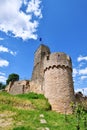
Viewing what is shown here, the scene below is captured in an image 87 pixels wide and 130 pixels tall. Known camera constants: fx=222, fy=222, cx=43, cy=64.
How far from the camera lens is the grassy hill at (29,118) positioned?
18050 mm

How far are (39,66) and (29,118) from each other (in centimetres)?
1639

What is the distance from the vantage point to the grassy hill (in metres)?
18.0

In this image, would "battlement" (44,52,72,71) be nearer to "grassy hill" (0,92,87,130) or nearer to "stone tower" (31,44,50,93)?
"stone tower" (31,44,50,93)

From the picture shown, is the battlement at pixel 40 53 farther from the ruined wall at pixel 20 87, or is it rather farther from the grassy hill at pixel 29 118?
the grassy hill at pixel 29 118

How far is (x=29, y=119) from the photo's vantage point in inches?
795

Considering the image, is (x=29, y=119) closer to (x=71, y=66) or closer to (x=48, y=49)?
(x=71, y=66)

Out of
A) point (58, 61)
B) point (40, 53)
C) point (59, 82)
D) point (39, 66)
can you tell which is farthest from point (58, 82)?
point (40, 53)

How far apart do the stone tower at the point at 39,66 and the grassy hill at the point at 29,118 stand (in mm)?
6087

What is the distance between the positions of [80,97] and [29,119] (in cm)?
1728

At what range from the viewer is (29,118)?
20531 millimetres

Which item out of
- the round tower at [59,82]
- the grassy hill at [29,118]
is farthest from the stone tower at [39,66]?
the grassy hill at [29,118]

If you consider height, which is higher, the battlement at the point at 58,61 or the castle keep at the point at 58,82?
the battlement at the point at 58,61

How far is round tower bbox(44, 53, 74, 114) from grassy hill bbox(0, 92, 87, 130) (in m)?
1.26

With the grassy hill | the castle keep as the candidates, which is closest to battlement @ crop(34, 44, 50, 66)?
the castle keep
